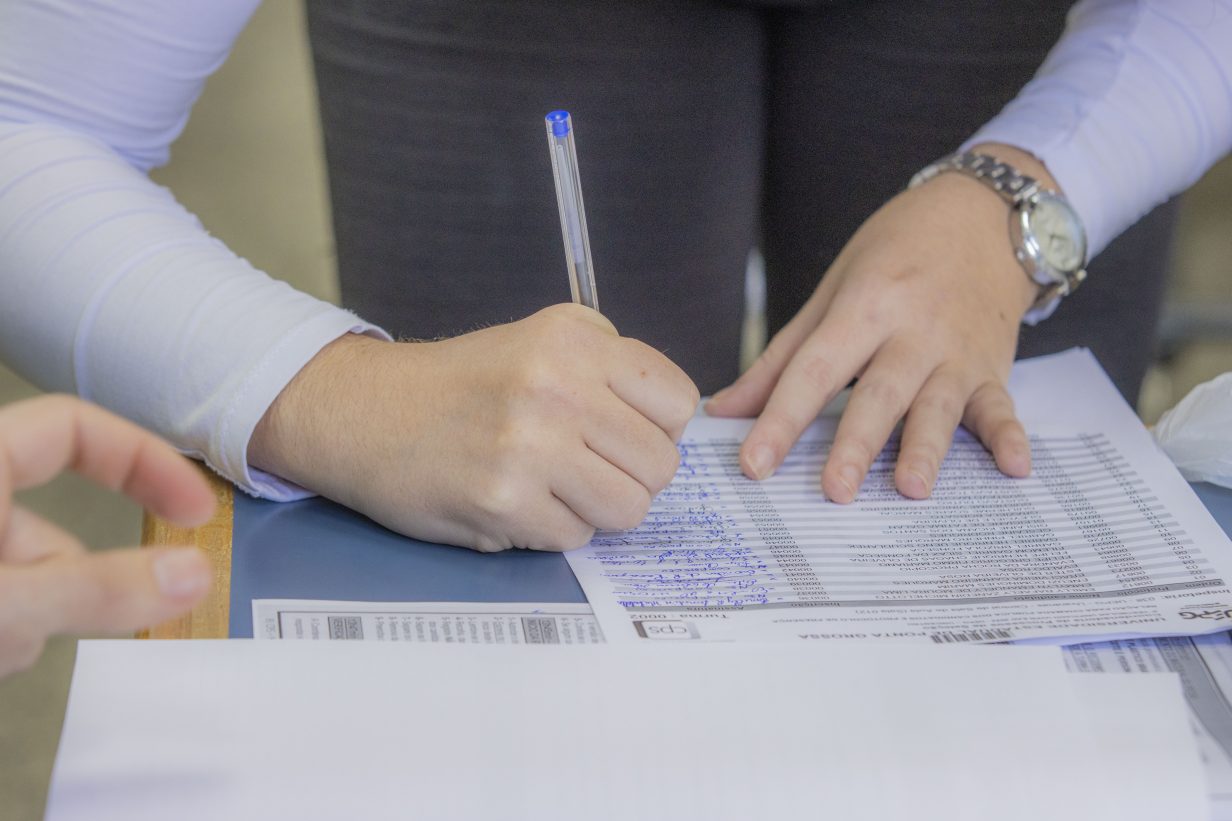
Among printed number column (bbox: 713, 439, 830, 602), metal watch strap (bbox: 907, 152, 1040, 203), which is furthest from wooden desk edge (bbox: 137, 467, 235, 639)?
metal watch strap (bbox: 907, 152, 1040, 203)

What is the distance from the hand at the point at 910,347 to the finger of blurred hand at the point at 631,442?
103 mm

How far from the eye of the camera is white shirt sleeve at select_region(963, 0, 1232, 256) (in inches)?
31.6

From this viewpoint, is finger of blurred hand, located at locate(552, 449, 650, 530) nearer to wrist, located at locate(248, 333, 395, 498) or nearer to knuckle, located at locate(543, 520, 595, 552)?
knuckle, located at locate(543, 520, 595, 552)

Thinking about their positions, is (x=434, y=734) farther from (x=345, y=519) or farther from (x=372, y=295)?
(x=372, y=295)

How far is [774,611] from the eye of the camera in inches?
21.0

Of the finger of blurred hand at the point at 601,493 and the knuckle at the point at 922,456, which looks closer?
the finger of blurred hand at the point at 601,493

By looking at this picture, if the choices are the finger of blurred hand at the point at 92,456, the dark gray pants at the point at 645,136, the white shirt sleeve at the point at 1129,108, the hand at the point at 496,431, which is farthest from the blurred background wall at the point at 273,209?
the finger of blurred hand at the point at 92,456

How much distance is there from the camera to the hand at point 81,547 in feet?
1.03

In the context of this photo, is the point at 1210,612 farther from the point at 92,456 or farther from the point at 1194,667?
the point at 92,456

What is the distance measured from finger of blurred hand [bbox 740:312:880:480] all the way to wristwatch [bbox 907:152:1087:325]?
0.45 ft

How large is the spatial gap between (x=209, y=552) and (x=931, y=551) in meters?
0.35

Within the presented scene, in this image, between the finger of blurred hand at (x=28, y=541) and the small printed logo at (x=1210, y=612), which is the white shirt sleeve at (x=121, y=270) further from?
the small printed logo at (x=1210, y=612)

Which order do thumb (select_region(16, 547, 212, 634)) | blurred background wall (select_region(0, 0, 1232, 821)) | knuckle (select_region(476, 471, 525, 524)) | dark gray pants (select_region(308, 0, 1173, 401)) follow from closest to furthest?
1. thumb (select_region(16, 547, 212, 634))
2. knuckle (select_region(476, 471, 525, 524))
3. dark gray pants (select_region(308, 0, 1173, 401))
4. blurred background wall (select_region(0, 0, 1232, 821))

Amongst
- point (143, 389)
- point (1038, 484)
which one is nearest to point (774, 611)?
point (1038, 484)
